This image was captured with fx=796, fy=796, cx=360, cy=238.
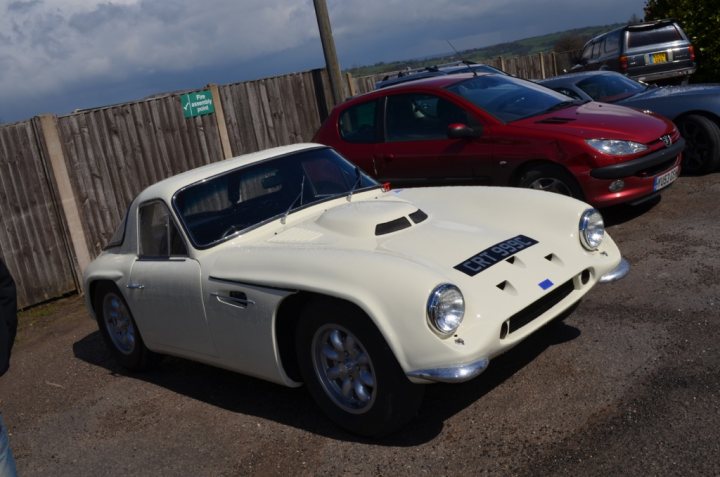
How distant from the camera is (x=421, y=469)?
12.6 ft

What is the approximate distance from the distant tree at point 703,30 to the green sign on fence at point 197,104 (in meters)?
9.96

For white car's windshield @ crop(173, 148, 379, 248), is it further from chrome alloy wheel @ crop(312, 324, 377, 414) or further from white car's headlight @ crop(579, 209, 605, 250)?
white car's headlight @ crop(579, 209, 605, 250)

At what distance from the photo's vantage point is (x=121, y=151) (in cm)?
983

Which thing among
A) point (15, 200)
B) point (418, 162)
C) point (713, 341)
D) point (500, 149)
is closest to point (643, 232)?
point (500, 149)

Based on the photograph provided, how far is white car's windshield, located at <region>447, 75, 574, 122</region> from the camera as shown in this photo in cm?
797

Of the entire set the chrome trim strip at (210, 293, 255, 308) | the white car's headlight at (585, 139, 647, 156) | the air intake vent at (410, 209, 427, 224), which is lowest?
the chrome trim strip at (210, 293, 255, 308)

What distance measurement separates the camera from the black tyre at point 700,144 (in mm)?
8828

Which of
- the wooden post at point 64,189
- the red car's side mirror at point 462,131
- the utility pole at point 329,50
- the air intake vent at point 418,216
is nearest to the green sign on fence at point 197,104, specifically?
the wooden post at point 64,189

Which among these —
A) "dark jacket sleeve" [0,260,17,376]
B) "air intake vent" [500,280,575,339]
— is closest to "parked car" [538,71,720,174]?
"air intake vent" [500,280,575,339]

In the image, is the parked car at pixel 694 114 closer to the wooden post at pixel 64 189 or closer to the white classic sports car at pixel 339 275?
the white classic sports car at pixel 339 275

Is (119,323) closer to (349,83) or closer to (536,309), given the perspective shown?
(536,309)

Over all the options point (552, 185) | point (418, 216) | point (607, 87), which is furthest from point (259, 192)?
point (607, 87)

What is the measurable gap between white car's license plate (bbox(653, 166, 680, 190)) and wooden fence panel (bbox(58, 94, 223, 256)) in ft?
19.4

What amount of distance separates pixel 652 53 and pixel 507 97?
739 centimetres
